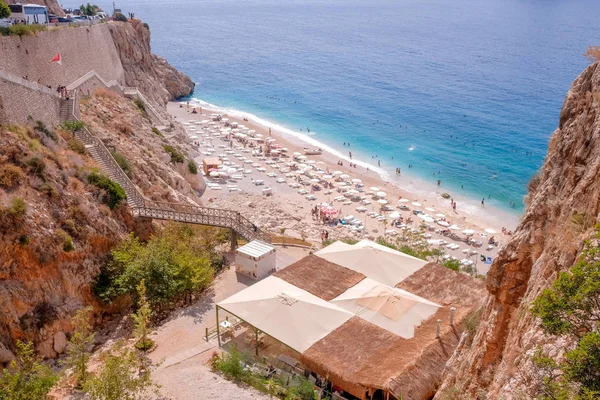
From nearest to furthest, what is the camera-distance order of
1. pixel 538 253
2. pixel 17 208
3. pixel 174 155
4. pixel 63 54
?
pixel 538 253 → pixel 17 208 → pixel 63 54 → pixel 174 155

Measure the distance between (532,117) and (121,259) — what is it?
250 feet

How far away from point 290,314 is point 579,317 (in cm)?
1374

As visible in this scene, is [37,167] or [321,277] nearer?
[321,277]

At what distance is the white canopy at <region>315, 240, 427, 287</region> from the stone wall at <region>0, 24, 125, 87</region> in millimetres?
25272

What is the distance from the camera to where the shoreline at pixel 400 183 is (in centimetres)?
5084

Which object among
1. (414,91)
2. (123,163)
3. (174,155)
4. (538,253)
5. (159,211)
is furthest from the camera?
(414,91)

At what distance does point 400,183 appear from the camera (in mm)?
59875

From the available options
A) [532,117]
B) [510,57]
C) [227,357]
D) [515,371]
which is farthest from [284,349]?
[510,57]

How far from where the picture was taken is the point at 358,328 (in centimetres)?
2102

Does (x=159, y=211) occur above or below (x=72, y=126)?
below

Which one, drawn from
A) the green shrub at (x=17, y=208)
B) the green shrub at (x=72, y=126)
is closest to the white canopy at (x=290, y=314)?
the green shrub at (x=17, y=208)

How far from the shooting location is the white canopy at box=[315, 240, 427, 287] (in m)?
25.5

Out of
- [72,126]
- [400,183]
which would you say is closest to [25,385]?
[72,126]

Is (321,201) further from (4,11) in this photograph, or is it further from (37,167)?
(4,11)
